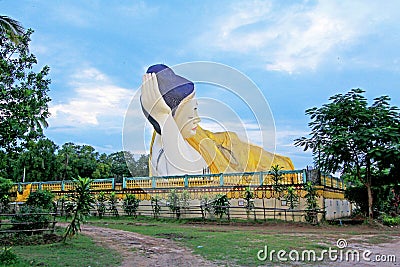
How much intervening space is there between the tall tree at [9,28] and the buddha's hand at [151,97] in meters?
11.9

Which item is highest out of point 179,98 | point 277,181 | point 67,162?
point 179,98

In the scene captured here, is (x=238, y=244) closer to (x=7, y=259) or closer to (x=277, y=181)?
(x=7, y=259)

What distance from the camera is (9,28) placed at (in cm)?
1080

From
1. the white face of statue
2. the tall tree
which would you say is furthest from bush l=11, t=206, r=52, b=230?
the white face of statue

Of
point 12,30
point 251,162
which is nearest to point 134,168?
point 251,162

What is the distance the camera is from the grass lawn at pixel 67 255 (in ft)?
26.9

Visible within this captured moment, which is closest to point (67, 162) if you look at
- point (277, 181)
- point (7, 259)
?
point (277, 181)

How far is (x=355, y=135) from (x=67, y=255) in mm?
11644

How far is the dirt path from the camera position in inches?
335

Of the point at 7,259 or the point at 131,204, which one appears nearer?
the point at 7,259

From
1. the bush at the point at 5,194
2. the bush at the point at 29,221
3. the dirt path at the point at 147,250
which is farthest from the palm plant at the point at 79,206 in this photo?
the bush at the point at 5,194

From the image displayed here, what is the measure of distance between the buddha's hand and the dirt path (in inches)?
422

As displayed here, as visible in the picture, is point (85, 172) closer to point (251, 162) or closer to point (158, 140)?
point (158, 140)

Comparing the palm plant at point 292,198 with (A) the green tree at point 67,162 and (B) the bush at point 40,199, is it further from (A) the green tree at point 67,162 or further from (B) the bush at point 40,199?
(A) the green tree at point 67,162
